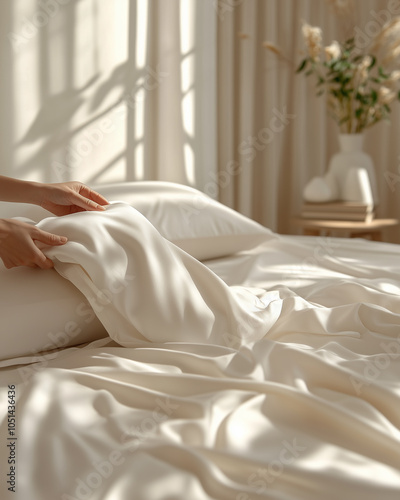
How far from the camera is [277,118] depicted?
3578mm

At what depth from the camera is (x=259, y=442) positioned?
0.80 m

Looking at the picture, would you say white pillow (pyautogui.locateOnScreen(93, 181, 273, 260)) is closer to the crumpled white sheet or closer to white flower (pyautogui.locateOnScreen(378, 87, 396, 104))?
the crumpled white sheet

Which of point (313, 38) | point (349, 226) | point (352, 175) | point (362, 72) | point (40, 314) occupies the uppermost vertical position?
point (313, 38)

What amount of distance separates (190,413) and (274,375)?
19 centimetres

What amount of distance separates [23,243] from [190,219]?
81 cm

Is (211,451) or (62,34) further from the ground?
(62,34)

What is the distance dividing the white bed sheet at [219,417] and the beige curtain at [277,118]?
2284mm

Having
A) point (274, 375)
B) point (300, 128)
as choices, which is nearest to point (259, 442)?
point (274, 375)

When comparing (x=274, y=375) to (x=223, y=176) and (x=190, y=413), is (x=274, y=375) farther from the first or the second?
(x=223, y=176)

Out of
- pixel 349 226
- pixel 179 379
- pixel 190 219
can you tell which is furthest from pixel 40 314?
pixel 349 226

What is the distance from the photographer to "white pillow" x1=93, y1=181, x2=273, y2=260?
1.86 meters

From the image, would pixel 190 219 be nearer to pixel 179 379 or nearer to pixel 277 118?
pixel 179 379

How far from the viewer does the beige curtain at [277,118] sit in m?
3.38

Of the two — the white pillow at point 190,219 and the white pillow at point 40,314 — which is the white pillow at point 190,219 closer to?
the white pillow at point 190,219
